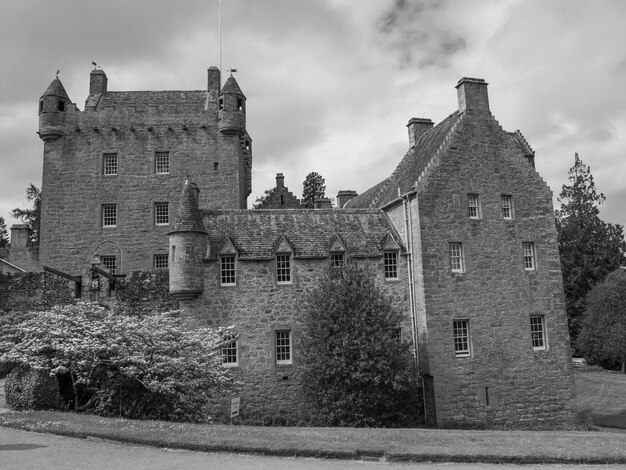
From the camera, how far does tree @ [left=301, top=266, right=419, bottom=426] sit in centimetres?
2166

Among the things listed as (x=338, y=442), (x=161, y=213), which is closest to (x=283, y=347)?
(x=338, y=442)

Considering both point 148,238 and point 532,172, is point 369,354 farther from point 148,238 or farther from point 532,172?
point 148,238

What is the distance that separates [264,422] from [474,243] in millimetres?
12576

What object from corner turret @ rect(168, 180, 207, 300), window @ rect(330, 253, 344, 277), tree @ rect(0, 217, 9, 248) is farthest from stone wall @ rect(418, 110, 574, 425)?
tree @ rect(0, 217, 9, 248)

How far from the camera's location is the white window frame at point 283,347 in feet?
81.3

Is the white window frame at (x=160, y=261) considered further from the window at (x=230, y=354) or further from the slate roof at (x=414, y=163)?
the slate roof at (x=414, y=163)

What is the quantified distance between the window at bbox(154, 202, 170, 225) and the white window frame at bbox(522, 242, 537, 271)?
20079 mm

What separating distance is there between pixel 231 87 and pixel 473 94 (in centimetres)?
1500

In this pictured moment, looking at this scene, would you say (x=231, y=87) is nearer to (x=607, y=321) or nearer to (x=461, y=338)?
(x=461, y=338)

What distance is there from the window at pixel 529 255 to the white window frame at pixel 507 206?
155 cm

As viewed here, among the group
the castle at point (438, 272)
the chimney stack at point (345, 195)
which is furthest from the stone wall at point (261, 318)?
the chimney stack at point (345, 195)

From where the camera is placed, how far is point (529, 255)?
27.5 m

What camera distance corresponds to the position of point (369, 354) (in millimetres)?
21891

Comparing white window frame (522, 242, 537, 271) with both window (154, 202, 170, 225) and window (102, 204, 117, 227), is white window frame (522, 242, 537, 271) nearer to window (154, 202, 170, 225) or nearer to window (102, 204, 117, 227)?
window (154, 202, 170, 225)
